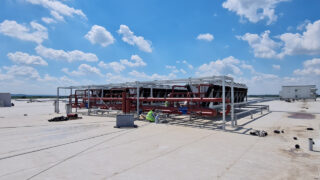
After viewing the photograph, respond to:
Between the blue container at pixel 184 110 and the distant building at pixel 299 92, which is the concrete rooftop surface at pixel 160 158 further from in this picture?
the distant building at pixel 299 92

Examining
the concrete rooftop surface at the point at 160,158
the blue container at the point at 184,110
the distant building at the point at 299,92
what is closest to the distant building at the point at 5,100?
the concrete rooftop surface at the point at 160,158

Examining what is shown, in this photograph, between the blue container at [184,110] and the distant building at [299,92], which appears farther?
the distant building at [299,92]

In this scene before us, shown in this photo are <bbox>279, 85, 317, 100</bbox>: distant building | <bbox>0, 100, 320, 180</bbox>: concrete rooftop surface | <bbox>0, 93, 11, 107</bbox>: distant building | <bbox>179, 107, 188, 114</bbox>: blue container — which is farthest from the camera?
<bbox>279, 85, 317, 100</bbox>: distant building

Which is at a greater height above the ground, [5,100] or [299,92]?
[299,92]

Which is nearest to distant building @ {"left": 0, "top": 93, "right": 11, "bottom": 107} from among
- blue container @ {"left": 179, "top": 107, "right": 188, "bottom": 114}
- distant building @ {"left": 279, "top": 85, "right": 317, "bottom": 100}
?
blue container @ {"left": 179, "top": 107, "right": 188, "bottom": 114}

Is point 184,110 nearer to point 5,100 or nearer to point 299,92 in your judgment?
point 5,100

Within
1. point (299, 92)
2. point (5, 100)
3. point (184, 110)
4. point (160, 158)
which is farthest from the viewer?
point (299, 92)

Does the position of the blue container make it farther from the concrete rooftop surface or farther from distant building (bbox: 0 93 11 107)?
distant building (bbox: 0 93 11 107)

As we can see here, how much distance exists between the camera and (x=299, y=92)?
47.7m

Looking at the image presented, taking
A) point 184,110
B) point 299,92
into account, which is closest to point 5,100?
point 184,110

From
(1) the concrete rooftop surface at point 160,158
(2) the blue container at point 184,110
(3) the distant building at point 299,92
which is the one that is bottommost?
(1) the concrete rooftop surface at point 160,158

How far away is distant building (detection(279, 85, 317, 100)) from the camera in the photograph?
47062 mm

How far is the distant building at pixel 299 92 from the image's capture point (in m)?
47.1

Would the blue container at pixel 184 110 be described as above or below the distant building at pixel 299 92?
below
